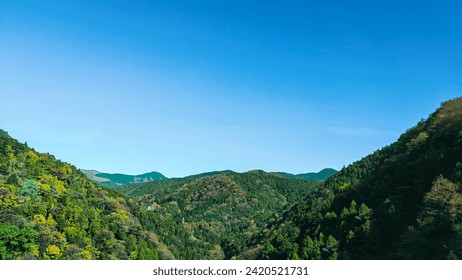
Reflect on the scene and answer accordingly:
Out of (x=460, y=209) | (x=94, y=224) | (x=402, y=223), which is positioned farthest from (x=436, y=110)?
(x=94, y=224)

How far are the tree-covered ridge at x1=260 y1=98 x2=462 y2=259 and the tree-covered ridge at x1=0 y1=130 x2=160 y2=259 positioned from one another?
68.4m

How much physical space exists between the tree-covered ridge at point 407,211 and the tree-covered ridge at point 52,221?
68395 mm

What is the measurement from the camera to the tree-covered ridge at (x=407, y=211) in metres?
61.8

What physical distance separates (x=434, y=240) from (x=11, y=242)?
340 ft

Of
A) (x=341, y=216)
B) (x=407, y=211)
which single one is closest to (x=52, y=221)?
(x=341, y=216)

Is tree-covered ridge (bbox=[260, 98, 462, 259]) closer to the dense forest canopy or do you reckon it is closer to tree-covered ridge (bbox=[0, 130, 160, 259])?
the dense forest canopy

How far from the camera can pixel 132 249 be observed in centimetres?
17038

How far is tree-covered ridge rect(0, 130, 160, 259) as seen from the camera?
126000mm

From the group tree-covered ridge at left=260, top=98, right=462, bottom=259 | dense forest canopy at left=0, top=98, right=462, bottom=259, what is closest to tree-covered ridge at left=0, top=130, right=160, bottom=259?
dense forest canopy at left=0, top=98, right=462, bottom=259

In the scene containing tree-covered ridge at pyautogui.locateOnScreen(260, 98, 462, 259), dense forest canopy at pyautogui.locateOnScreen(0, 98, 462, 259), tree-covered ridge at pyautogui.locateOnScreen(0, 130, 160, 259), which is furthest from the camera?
tree-covered ridge at pyautogui.locateOnScreen(0, 130, 160, 259)

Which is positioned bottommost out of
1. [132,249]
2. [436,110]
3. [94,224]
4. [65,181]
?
[132,249]

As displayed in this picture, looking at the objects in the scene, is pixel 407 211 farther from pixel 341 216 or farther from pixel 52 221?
pixel 52 221
